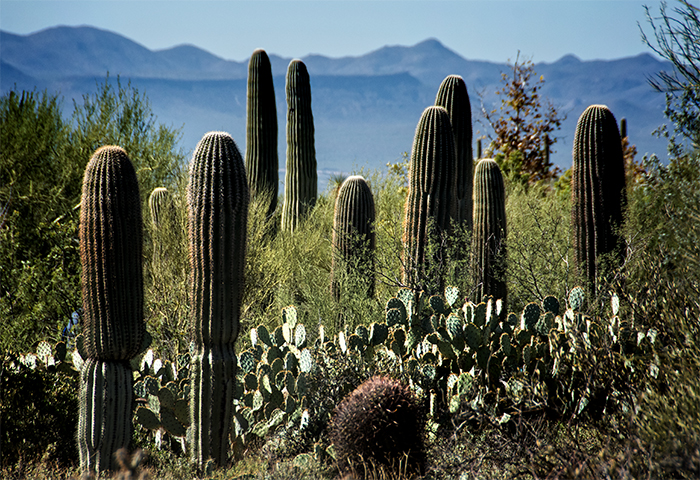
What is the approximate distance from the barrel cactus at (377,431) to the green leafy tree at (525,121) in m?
10.9

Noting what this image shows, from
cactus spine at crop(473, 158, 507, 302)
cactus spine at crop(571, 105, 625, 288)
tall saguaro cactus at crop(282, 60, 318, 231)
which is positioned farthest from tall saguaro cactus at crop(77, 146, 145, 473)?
tall saguaro cactus at crop(282, 60, 318, 231)

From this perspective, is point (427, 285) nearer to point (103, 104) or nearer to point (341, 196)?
point (341, 196)

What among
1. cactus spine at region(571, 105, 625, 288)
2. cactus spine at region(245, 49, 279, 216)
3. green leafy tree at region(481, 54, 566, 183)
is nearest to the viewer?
cactus spine at region(571, 105, 625, 288)

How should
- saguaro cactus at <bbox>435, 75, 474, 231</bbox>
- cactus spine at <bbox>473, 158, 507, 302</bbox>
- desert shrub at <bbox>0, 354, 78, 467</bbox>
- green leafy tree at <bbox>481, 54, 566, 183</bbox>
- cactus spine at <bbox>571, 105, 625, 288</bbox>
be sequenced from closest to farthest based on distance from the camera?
desert shrub at <bbox>0, 354, 78, 467</bbox>
cactus spine at <bbox>571, 105, 625, 288</bbox>
cactus spine at <bbox>473, 158, 507, 302</bbox>
saguaro cactus at <bbox>435, 75, 474, 231</bbox>
green leafy tree at <bbox>481, 54, 566, 183</bbox>

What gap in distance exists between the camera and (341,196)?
729 centimetres

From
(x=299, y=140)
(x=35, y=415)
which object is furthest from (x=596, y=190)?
(x=299, y=140)

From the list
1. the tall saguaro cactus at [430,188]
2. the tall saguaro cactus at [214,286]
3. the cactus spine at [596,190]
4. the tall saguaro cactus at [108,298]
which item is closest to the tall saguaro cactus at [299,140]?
the tall saguaro cactus at [430,188]

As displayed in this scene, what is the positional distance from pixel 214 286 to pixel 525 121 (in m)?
11.8

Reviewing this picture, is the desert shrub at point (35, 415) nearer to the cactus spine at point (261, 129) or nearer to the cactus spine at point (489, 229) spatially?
the cactus spine at point (489, 229)

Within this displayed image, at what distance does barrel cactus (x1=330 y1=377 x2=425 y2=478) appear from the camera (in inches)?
152

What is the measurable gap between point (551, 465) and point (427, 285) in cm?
265

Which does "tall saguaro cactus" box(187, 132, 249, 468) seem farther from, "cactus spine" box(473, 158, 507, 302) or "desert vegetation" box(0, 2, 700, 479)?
"cactus spine" box(473, 158, 507, 302)

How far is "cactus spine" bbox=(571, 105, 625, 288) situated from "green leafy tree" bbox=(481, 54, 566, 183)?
761 centimetres

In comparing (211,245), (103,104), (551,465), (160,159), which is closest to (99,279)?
(211,245)
